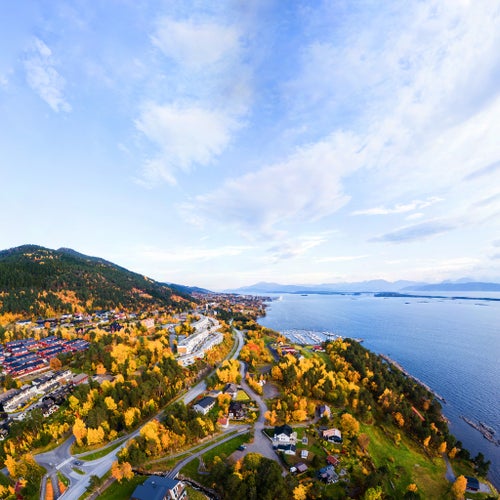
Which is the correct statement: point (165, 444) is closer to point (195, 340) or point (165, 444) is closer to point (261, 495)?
point (261, 495)

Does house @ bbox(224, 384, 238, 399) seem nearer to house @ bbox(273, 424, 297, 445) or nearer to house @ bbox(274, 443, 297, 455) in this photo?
house @ bbox(273, 424, 297, 445)

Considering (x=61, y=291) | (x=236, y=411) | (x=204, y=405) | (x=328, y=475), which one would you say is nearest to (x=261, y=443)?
(x=236, y=411)

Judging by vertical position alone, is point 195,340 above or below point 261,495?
above

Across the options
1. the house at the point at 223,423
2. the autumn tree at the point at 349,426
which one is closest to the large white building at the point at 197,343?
the house at the point at 223,423

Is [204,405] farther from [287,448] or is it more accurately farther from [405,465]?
[405,465]

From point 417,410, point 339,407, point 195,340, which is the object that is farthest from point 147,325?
point 417,410

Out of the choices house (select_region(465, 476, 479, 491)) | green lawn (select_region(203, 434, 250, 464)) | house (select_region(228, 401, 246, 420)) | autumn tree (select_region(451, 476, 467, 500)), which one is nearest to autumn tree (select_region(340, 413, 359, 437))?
autumn tree (select_region(451, 476, 467, 500))
